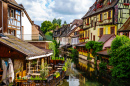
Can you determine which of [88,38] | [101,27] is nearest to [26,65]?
[101,27]

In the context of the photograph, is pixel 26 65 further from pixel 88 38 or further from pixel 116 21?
pixel 88 38

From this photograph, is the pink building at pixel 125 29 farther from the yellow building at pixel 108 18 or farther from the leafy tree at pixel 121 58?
the leafy tree at pixel 121 58

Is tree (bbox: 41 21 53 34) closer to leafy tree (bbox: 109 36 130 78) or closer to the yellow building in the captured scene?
the yellow building

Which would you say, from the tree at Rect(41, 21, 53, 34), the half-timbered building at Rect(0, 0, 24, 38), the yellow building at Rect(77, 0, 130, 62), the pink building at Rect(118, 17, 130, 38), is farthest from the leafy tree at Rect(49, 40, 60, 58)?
the tree at Rect(41, 21, 53, 34)

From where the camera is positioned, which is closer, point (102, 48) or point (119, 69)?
point (119, 69)

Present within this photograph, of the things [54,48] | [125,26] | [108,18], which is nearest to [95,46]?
[108,18]

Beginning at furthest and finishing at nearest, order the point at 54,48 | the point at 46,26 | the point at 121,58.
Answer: the point at 46,26
the point at 54,48
the point at 121,58

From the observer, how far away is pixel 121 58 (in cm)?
1867

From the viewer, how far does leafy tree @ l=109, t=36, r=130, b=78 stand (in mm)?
18266

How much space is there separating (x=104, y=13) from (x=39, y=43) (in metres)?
15.3

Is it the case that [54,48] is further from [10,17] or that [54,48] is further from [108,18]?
[10,17]

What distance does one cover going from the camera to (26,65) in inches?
566

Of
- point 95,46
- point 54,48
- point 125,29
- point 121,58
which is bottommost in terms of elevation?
point 121,58

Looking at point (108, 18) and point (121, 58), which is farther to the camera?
point (108, 18)
